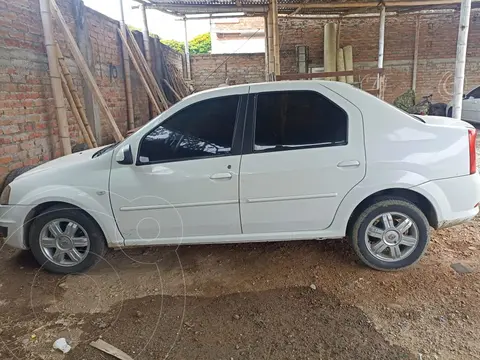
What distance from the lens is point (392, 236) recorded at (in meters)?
3.01

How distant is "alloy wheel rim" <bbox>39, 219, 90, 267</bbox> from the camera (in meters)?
3.17

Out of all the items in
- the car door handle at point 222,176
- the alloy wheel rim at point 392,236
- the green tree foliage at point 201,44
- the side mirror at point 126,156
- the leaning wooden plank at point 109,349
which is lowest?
the leaning wooden plank at point 109,349

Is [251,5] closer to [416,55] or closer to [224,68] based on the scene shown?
[224,68]

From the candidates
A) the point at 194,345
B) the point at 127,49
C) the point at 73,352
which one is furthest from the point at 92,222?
the point at 127,49

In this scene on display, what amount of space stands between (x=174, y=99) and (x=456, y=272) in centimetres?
930

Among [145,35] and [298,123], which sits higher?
[145,35]

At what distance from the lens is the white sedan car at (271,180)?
289 cm

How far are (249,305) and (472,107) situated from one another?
12303mm

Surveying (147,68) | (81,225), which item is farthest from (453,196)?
(147,68)

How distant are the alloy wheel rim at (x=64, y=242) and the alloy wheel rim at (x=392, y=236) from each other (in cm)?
251

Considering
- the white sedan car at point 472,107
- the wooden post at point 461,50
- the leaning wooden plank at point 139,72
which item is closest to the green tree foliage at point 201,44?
the leaning wooden plank at point 139,72

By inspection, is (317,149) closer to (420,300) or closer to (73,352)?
(420,300)

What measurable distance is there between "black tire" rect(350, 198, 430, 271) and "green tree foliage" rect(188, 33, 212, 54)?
82.0 ft

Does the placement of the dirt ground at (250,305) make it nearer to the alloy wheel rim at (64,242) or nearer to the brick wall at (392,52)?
the alloy wheel rim at (64,242)
